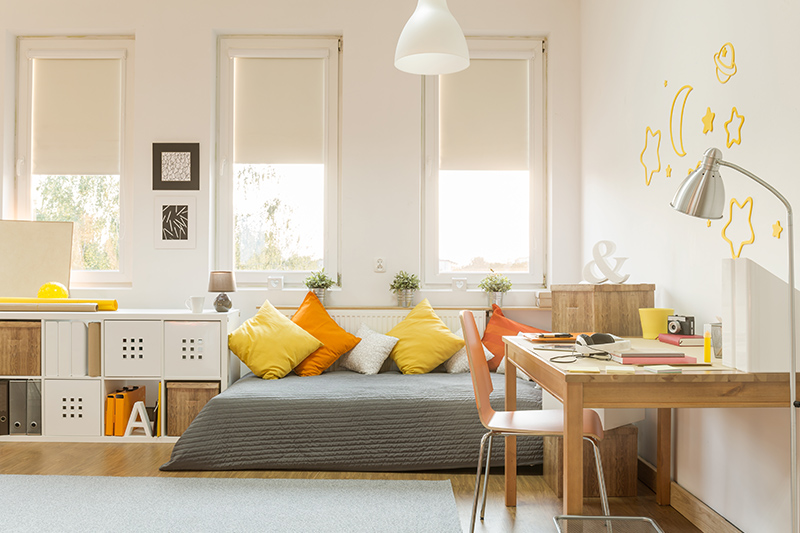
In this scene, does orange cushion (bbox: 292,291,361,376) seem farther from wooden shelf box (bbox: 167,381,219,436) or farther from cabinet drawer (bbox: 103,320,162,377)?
cabinet drawer (bbox: 103,320,162,377)

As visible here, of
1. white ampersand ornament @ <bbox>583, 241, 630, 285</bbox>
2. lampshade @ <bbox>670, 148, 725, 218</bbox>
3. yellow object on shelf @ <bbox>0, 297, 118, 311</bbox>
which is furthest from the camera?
yellow object on shelf @ <bbox>0, 297, 118, 311</bbox>

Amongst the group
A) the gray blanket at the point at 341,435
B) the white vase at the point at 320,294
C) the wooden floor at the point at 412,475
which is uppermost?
the white vase at the point at 320,294

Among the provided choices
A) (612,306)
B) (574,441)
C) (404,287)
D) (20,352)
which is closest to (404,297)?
(404,287)

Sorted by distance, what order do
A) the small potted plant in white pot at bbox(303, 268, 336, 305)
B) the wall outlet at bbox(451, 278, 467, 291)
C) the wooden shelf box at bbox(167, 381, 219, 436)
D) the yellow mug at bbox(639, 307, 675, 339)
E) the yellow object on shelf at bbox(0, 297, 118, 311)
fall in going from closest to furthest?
the yellow mug at bbox(639, 307, 675, 339) → the wooden shelf box at bbox(167, 381, 219, 436) → the yellow object on shelf at bbox(0, 297, 118, 311) → the small potted plant in white pot at bbox(303, 268, 336, 305) → the wall outlet at bbox(451, 278, 467, 291)

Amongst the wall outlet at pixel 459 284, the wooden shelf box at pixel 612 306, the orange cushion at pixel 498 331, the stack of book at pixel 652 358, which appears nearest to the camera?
the stack of book at pixel 652 358

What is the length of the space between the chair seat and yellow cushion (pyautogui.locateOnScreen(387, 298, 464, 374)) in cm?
→ 139

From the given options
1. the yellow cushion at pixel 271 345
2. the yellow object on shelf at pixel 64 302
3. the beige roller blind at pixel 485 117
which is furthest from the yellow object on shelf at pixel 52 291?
the beige roller blind at pixel 485 117

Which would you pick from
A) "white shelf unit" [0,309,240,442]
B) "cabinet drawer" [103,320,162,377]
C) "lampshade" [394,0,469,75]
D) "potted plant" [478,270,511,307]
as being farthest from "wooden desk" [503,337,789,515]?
"cabinet drawer" [103,320,162,377]

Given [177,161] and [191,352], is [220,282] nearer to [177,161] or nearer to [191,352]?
[191,352]

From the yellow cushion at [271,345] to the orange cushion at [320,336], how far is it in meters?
0.07

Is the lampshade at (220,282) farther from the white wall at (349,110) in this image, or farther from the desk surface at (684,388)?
the desk surface at (684,388)

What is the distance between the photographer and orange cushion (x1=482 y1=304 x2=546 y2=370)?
3859mm

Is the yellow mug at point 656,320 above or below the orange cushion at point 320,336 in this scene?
above

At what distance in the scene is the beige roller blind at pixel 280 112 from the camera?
14.3 feet
